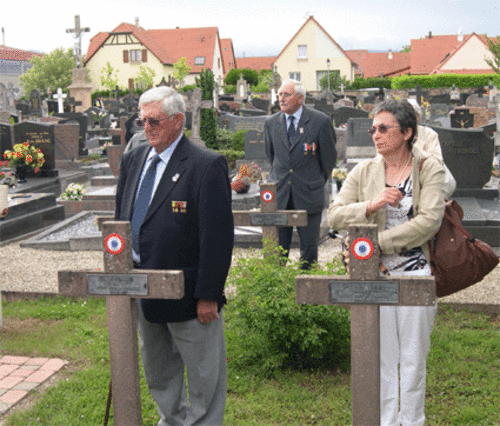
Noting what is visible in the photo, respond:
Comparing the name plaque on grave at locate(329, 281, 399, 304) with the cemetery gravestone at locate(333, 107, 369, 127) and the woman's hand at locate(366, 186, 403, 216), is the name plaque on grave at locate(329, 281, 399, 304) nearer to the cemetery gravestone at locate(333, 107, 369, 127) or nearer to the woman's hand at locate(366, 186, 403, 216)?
the woman's hand at locate(366, 186, 403, 216)

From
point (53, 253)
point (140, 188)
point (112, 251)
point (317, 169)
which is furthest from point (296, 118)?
point (53, 253)

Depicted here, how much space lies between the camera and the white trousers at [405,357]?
341cm

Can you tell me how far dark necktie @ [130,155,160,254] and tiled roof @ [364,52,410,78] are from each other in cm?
6425

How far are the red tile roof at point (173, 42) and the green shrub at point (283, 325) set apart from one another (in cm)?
5900

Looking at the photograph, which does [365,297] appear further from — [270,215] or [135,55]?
[135,55]

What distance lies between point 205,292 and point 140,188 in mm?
624

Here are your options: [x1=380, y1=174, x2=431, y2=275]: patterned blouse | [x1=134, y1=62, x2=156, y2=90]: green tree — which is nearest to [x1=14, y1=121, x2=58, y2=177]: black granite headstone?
[x1=380, y1=174, x2=431, y2=275]: patterned blouse

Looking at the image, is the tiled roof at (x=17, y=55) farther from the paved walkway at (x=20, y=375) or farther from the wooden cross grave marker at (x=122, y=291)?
the wooden cross grave marker at (x=122, y=291)

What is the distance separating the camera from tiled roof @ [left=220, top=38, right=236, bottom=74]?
7375 cm

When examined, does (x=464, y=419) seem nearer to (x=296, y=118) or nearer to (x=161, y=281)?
(x=161, y=281)

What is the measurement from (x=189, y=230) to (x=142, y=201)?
29cm

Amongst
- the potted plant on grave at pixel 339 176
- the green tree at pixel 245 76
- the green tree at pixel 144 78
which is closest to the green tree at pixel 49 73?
the green tree at pixel 144 78

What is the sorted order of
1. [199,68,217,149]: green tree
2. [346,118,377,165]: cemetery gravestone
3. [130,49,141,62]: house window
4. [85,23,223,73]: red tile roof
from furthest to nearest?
[85,23,223,73]: red tile roof, [130,49,141,62]: house window, [199,68,217,149]: green tree, [346,118,377,165]: cemetery gravestone

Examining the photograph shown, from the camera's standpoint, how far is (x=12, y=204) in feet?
33.0
